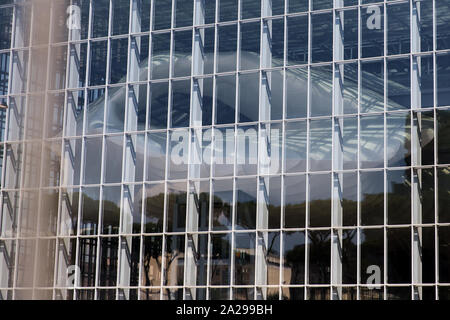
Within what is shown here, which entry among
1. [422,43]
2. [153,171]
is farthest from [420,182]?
[153,171]

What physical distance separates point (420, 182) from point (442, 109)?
235 cm

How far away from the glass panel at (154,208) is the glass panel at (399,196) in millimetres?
7947

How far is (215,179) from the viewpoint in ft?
99.6

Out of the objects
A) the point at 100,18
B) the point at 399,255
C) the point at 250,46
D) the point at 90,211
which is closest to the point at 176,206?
the point at 90,211

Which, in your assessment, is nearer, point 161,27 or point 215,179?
point 215,179

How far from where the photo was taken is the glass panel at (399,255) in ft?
89.1

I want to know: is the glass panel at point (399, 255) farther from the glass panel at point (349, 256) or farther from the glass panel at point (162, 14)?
the glass panel at point (162, 14)

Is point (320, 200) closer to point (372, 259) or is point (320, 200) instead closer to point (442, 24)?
point (372, 259)

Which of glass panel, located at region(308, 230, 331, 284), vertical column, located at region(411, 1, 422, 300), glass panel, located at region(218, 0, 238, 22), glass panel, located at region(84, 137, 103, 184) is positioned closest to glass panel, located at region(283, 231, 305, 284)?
glass panel, located at region(308, 230, 331, 284)

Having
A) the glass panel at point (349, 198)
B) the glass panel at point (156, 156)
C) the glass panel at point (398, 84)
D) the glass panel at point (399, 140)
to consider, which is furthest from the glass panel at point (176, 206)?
the glass panel at point (398, 84)

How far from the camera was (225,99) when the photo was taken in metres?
30.8

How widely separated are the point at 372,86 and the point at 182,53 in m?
7.16

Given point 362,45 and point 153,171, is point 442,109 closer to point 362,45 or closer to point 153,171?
point 362,45
